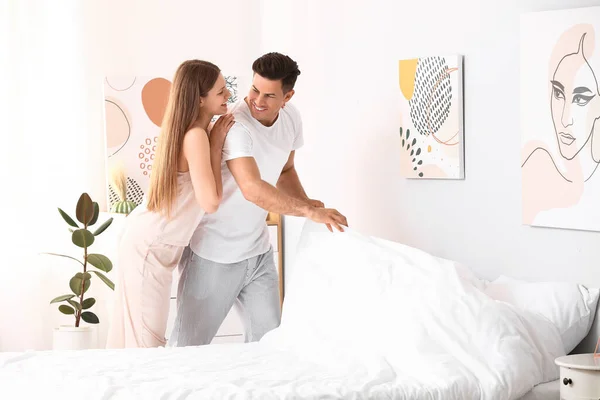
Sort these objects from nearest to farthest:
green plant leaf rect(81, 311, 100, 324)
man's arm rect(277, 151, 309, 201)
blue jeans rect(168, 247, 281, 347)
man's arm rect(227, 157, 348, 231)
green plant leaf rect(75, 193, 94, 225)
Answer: man's arm rect(227, 157, 348, 231) < blue jeans rect(168, 247, 281, 347) < man's arm rect(277, 151, 309, 201) < green plant leaf rect(75, 193, 94, 225) < green plant leaf rect(81, 311, 100, 324)

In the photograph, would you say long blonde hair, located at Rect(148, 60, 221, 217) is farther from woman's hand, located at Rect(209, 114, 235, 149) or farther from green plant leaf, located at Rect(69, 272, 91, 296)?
green plant leaf, located at Rect(69, 272, 91, 296)

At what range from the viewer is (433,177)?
2934 millimetres

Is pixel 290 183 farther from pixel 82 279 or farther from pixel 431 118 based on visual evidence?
pixel 82 279

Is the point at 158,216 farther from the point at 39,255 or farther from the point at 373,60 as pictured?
the point at 39,255

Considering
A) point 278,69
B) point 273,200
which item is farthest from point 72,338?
point 278,69

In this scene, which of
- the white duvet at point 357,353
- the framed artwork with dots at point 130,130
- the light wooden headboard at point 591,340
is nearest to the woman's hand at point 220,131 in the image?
the white duvet at point 357,353

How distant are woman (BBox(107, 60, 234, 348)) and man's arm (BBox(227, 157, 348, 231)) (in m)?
0.12

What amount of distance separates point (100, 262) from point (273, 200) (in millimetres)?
1499

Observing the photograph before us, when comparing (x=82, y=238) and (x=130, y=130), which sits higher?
(x=130, y=130)

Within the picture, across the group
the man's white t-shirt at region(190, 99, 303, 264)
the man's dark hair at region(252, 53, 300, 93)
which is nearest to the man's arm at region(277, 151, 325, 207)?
the man's white t-shirt at region(190, 99, 303, 264)

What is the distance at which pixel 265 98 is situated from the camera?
2879 millimetres

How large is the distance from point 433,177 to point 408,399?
1.08 m

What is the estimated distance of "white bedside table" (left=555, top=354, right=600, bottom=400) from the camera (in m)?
1.95

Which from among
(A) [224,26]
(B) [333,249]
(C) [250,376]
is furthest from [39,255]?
(C) [250,376]
